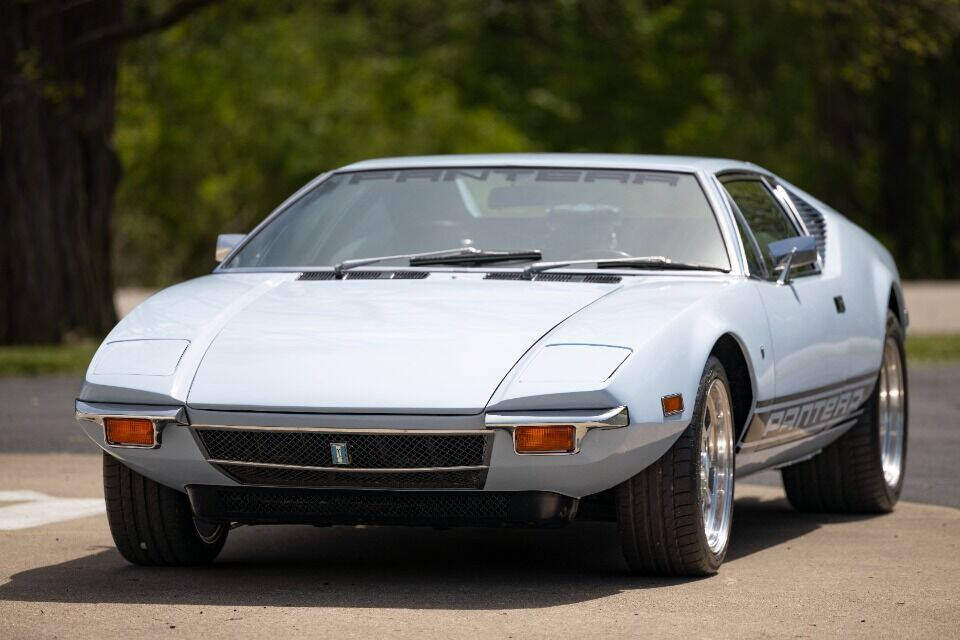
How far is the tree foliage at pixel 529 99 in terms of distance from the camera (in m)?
32.7

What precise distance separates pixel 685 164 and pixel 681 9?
4607 cm

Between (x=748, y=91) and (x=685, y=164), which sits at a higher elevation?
(x=685, y=164)

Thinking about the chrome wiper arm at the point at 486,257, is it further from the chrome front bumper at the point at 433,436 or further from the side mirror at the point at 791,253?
the chrome front bumper at the point at 433,436

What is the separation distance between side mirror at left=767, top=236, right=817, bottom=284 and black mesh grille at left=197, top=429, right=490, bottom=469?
2057 millimetres

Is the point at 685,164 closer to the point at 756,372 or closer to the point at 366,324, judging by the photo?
the point at 756,372

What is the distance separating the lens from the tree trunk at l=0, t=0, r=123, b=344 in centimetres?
2031

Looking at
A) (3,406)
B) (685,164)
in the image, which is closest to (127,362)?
(685,164)

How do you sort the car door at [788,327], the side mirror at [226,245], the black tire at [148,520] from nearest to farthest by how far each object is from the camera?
the black tire at [148,520] → the car door at [788,327] → the side mirror at [226,245]

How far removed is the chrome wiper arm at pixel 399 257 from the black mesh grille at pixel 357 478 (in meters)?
1.10

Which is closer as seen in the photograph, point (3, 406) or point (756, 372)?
point (756, 372)


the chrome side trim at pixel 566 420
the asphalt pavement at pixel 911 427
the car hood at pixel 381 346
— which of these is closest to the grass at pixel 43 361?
the asphalt pavement at pixel 911 427

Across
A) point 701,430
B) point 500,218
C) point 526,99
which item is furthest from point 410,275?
point 526,99

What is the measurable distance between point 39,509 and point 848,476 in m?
3.52

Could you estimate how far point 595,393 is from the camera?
18.9 feet
